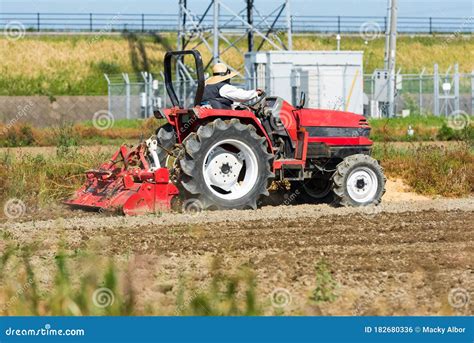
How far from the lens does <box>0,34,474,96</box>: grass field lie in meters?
47.8

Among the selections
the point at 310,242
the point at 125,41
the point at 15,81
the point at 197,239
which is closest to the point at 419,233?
the point at 310,242

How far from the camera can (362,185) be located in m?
14.2

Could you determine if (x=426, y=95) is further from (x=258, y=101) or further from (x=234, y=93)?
(x=234, y=93)

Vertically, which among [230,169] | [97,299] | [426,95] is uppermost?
[426,95]

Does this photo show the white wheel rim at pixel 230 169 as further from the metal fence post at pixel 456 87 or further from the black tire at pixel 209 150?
the metal fence post at pixel 456 87

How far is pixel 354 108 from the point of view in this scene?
121ft

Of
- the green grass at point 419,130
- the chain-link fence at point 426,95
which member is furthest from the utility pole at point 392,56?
the green grass at point 419,130

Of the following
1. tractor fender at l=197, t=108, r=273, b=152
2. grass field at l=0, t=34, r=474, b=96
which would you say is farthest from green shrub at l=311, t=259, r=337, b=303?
grass field at l=0, t=34, r=474, b=96

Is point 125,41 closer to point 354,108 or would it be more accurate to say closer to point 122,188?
point 354,108

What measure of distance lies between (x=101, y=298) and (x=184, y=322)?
0.54 m

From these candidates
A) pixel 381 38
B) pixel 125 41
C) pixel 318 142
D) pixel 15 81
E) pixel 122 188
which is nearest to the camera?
pixel 122 188

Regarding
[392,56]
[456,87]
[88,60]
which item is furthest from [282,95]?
[88,60]

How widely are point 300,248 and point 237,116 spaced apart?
3407 millimetres

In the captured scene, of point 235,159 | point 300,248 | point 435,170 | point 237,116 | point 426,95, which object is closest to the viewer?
point 300,248
